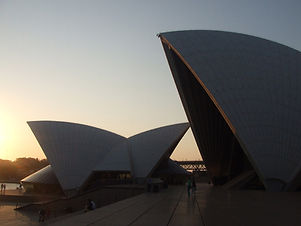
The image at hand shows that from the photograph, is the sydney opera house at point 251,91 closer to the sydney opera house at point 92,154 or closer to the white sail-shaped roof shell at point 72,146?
the sydney opera house at point 92,154

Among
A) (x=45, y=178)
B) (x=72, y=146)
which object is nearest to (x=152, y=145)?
(x=72, y=146)

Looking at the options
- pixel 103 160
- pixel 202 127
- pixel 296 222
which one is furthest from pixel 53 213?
pixel 296 222

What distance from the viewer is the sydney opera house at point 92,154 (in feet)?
102

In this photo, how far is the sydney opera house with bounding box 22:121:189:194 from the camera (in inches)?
1220

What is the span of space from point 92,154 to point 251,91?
2126 centimetres

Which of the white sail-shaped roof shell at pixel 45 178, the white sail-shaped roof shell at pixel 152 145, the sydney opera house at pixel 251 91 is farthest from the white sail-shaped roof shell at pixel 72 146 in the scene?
the sydney opera house at pixel 251 91

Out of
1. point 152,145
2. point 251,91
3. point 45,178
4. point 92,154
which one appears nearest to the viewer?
point 251,91

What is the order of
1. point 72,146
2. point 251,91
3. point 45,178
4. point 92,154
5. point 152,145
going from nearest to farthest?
point 251,91 → point 45,178 → point 92,154 → point 72,146 → point 152,145

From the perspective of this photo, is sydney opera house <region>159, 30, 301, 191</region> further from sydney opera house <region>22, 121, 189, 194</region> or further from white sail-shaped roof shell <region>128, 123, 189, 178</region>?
sydney opera house <region>22, 121, 189, 194</region>

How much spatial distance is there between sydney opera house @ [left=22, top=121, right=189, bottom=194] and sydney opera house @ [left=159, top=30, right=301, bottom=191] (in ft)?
31.8

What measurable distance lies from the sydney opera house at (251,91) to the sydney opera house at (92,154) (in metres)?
9.68

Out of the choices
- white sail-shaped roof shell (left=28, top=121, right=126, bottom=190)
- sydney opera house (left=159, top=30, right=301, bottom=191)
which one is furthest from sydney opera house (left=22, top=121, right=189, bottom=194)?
sydney opera house (left=159, top=30, right=301, bottom=191)

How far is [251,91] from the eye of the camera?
743 inches

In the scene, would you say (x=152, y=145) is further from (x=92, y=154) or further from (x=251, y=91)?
(x=251, y=91)
